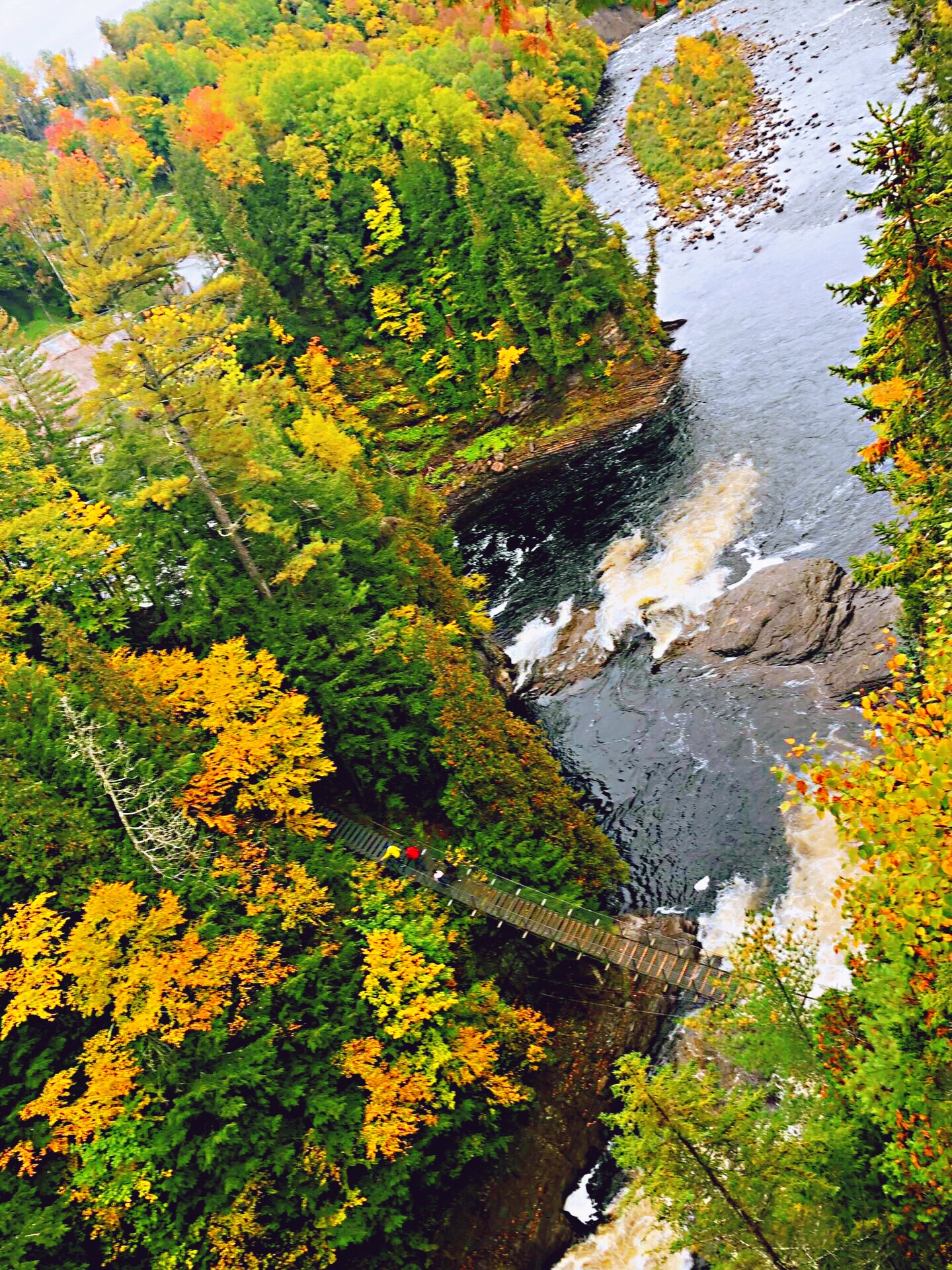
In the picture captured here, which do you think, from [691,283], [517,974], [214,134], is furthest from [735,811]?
[214,134]

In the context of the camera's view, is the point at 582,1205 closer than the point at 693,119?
Yes

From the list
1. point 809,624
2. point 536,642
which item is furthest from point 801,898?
point 536,642

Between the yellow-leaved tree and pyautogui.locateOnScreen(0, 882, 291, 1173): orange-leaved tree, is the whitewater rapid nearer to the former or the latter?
pyautogui.locateOnScreen(0, 882, 291, 1173): orange-leaved tree

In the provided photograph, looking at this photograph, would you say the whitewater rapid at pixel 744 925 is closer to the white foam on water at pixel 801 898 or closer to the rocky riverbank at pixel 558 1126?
the white foam on water at pixel 801 898

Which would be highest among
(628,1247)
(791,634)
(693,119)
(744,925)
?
(693,119)

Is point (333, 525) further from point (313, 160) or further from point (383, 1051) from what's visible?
point (313, 160)

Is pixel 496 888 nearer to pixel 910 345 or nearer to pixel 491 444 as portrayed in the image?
pixel 910 345
